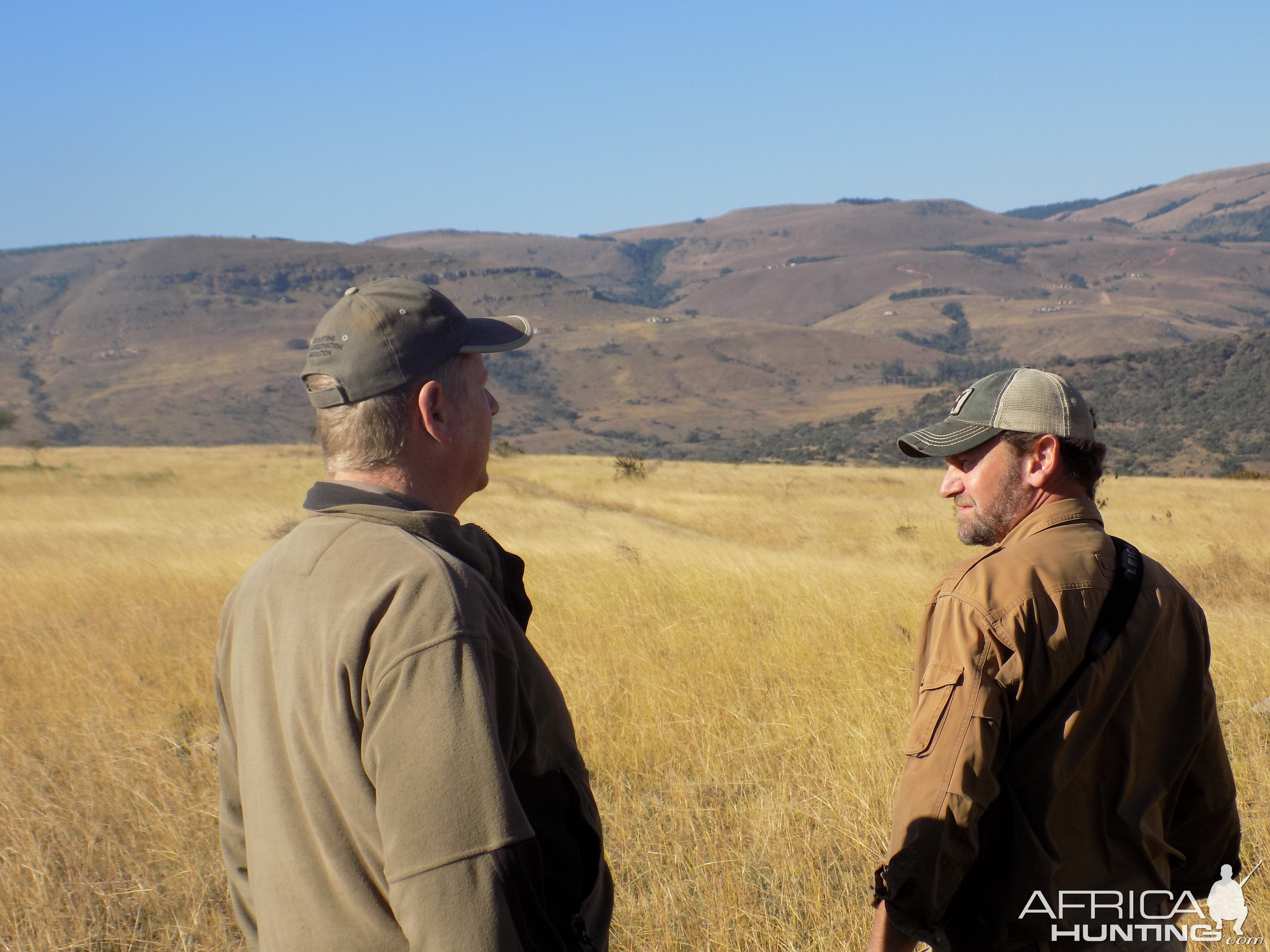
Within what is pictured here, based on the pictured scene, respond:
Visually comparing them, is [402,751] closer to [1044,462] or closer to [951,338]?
[1044,462]

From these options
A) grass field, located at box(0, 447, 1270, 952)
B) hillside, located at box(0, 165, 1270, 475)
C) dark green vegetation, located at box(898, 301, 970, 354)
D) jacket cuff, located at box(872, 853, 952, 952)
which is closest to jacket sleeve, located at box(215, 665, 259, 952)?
jacket cuff, located at box(872, 853, 952, 952)

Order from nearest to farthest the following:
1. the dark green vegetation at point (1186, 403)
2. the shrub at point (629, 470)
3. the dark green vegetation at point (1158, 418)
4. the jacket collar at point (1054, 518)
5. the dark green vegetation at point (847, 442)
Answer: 1. the jacket collar at point (1054, 518)
2. the shrub at point (629, 470)
3. the dark green vegetation at point (1186, 403)
4. the dark green vegetation at point (1158, 418)
5. the dark green vegetation at point (847, 442)

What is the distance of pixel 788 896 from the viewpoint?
3.28 meters

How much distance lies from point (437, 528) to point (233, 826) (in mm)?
828

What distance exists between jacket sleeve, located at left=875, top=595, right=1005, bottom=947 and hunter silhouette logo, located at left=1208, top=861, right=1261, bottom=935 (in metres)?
0.84

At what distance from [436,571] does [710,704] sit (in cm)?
392

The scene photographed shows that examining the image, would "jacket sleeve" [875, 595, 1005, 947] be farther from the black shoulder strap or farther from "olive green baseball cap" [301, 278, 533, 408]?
"olive green baseball cap" [301, 278, 533, 408]

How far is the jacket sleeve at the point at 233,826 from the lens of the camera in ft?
6.15

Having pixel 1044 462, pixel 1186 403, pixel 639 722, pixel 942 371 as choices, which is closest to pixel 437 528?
pixel 1044 462

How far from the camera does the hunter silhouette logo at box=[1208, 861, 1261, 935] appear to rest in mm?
2330

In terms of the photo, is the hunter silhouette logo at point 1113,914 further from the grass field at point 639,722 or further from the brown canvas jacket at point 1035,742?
the grass field at point 639,722

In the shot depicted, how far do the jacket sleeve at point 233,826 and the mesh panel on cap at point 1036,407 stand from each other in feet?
6.09

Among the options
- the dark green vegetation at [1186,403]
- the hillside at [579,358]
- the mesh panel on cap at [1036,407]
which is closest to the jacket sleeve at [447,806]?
the mesh panel on cap at [1036,407]

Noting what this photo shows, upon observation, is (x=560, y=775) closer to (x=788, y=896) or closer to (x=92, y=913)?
(x=788, y=896)
